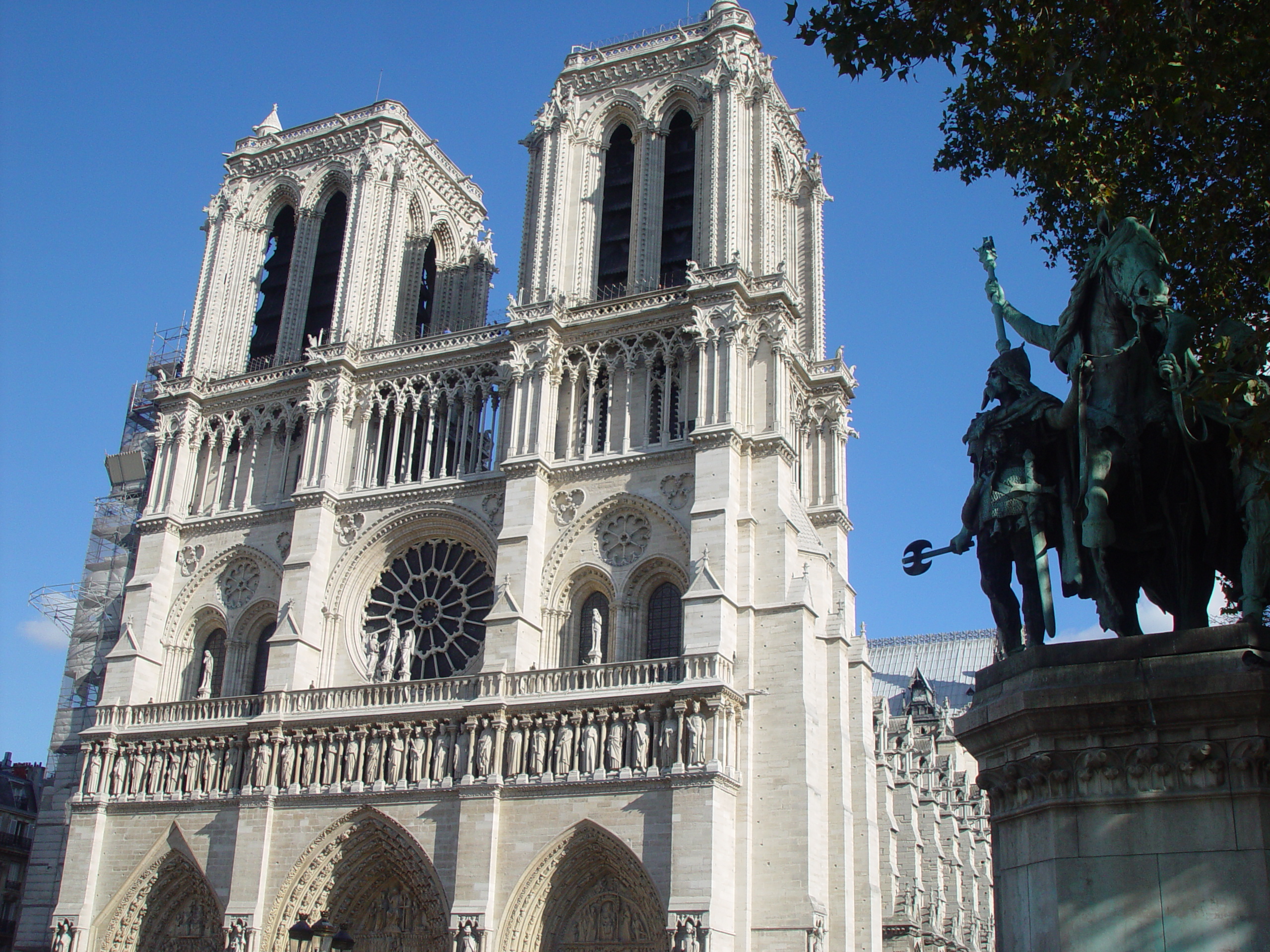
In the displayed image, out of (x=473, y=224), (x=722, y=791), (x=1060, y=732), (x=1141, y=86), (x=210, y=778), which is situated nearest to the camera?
(x=1060, y=732)

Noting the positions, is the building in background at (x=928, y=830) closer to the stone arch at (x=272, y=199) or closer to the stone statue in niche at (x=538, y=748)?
the stone statue in niche at (x=538, y=748)

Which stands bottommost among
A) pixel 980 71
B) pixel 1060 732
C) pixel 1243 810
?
pixel 1243 810

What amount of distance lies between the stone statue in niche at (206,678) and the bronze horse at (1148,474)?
27.9 metres

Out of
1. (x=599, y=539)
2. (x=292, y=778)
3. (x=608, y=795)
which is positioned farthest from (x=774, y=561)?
(x=292, y=778)

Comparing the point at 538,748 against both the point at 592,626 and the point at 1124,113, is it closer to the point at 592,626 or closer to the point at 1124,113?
the point at 592,626

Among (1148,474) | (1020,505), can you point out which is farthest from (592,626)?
(1148,474)

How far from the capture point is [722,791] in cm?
2538

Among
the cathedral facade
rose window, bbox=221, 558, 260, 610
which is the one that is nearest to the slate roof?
the cathedral facade

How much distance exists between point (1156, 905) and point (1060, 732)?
1.01 meters

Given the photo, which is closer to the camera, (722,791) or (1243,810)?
(1243,810)

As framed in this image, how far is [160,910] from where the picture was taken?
99.7 ft

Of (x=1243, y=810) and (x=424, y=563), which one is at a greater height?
(x=424, y=563)

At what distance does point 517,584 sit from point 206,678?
30.8 ft

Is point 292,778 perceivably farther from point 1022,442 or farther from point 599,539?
point 1022,442
